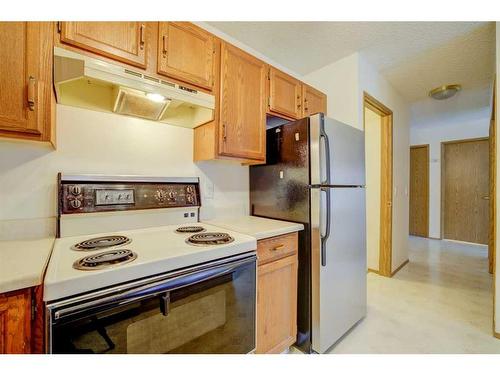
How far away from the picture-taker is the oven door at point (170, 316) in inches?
28.0

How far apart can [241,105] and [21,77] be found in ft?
3.57

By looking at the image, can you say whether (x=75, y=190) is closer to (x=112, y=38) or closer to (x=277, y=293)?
(x=112, y=38)

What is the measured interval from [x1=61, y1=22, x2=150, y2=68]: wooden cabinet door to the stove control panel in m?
0.68

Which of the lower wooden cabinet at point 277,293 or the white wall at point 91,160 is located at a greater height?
the white wall at point 91,160

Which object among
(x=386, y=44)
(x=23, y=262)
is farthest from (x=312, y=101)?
(x=23, y=262)

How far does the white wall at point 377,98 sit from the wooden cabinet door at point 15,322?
234cm

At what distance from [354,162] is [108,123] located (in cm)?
168

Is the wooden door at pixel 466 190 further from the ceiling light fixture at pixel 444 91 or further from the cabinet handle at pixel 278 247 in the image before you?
the cabinet handle at pixel 278 247

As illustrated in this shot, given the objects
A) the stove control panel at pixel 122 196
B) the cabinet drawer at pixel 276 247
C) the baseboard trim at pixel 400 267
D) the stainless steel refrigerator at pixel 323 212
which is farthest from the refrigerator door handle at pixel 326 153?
the baseboard trim at pixel 400 267

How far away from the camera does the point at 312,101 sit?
6.95 ft

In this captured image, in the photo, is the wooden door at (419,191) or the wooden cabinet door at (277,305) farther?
the wooden door at (419,191)
